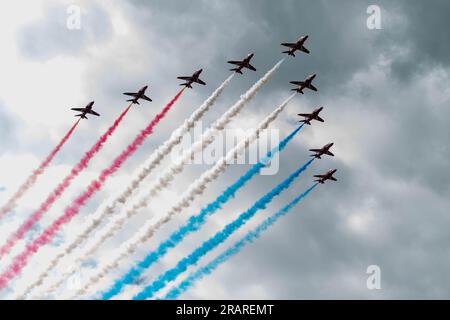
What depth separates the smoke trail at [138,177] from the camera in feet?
516

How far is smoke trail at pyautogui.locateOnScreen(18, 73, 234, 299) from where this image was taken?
15712cm

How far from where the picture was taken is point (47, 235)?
507ft

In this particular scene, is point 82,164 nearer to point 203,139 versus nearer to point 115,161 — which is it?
point 115,161

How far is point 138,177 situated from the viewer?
159 meters

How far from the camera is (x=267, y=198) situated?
158500mm
